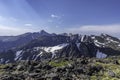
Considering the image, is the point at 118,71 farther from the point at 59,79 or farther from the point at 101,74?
the point at 59,79

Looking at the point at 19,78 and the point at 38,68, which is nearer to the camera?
the point at 19,78

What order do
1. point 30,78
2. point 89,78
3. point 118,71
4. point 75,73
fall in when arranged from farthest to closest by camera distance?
1. point 118,71
2. point 75,73
3. point 89,78
4. point 30,78

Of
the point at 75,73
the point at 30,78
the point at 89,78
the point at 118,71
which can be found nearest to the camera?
the point at 30,78

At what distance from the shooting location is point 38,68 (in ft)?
512

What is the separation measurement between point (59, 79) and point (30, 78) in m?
15.8

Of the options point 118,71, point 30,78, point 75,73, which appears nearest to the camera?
point 30,78

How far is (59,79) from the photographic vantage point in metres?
125

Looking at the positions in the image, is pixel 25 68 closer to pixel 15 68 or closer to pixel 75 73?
pixel 15 68

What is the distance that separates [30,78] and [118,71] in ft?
202

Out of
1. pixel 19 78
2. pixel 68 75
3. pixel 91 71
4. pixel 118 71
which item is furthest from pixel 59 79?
pixel 118 71

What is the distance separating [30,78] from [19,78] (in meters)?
6.15

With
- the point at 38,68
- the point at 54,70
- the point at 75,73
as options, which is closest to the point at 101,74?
the point at 75,73

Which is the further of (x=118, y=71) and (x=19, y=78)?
(x=118, y=71)

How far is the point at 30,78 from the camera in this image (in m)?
124
